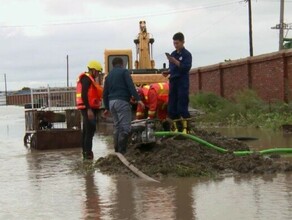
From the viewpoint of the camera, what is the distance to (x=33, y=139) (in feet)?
47.4

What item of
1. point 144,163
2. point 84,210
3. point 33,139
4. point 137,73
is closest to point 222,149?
point 144,163

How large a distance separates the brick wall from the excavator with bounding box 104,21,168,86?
18.1ft

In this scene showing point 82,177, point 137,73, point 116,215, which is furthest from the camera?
point 137,73

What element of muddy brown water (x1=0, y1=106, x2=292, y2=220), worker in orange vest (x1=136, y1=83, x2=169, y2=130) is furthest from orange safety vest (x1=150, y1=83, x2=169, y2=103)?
muddy brown water (x1=0, y1=106, x2=292, y2=220)

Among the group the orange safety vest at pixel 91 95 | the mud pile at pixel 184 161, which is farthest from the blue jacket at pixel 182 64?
the orange safety vest at pixel 91 95

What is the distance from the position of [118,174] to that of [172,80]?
8.96ft

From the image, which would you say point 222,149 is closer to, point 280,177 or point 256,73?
point 280,177

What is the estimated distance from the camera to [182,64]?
10.8 m

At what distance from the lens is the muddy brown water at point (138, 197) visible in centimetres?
636

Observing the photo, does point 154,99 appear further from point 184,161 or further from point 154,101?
point 184,161

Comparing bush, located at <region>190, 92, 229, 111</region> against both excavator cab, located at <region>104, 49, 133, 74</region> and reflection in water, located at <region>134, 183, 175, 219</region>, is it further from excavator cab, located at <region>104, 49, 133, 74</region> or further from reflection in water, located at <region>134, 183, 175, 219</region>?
reflection in water, located at <region>134, 183, 175, 219</region>

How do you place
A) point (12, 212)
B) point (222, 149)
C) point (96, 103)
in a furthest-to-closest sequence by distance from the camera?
point (96, 103) → point (222, 149) → point (12, 212)

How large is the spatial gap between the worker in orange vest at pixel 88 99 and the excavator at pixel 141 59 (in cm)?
1180

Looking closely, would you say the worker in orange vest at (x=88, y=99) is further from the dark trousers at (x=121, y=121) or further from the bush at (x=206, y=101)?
the bush at (x=206, y=101)
